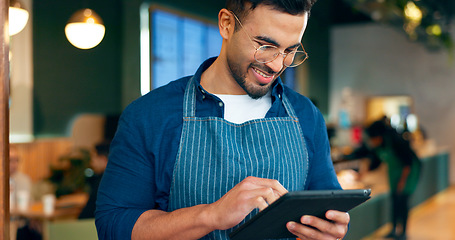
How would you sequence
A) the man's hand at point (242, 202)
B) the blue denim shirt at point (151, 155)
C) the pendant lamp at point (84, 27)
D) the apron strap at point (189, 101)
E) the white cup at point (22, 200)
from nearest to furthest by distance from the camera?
the man's hand at point (242, 202)
the blue denim shirt at point (151, 155)
the apron strap at point (189, 101)
the white cup at point (22, 200)
the pendant lamp at point (84, 27)

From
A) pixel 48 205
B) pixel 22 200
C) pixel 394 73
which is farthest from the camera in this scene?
pixel 394 73

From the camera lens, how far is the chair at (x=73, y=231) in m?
2.80

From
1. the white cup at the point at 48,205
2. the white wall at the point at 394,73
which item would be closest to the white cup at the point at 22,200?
the white cup at the point at 48,205

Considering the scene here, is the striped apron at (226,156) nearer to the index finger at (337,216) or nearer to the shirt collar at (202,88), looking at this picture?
the shirt collar at (202,88)

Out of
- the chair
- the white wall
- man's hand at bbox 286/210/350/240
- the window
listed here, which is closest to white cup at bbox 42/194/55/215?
the chair

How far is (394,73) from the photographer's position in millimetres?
11219

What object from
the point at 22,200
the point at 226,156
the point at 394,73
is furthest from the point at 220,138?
the point at 394,73

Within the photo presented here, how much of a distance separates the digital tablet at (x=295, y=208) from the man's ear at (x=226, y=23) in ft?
1.79

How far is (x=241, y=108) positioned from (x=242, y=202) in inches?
16.3

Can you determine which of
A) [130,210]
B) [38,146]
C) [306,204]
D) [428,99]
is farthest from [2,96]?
[428,99]

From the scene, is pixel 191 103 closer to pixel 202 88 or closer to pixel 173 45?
pixel 202 88

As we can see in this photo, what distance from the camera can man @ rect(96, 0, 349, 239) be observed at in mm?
1162

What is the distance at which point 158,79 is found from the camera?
6543 mm

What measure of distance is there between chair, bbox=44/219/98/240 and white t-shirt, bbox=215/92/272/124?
1.81 m
